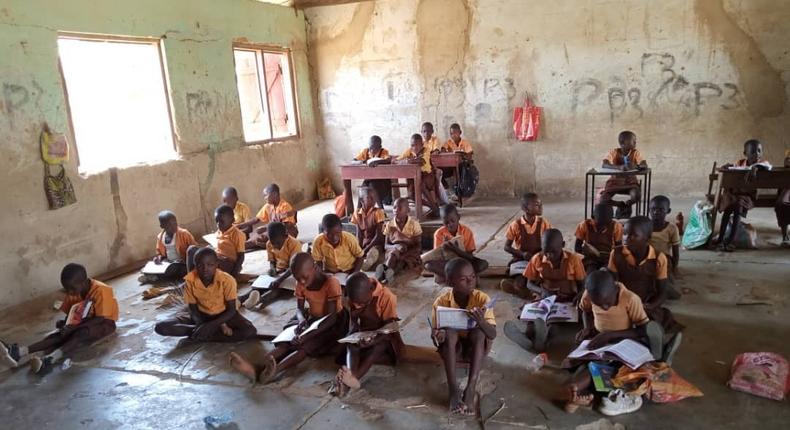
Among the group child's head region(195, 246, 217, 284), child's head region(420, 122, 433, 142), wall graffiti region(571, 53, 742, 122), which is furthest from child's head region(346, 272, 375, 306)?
wall graffiti region(571, 53, 742, 122)

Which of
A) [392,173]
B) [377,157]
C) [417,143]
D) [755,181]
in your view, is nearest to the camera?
[755,181]

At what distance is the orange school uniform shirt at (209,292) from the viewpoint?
165 inches

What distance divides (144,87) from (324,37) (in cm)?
358

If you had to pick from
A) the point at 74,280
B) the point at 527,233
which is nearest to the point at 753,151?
the point at 527,233

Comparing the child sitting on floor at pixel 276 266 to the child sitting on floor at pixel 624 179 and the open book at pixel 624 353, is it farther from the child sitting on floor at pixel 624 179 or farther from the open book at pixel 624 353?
the child sitting on floor at pixel 624 179

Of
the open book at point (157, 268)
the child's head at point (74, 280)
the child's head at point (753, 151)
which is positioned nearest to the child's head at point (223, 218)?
the open book at point (157, 268)

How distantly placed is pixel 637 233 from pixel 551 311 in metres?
0.78

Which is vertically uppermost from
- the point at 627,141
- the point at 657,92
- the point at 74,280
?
the point at 657,92

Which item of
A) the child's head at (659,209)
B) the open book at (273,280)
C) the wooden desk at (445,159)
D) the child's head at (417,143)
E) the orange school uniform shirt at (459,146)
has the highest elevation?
the child's head at (417,143)

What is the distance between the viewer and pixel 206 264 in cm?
409

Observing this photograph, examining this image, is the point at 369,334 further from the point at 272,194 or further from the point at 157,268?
the point at 272,194

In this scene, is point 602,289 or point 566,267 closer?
point 602,289

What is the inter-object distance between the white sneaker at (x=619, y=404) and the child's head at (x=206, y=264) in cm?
273

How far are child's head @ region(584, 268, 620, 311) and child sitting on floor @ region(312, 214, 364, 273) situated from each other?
222cm
